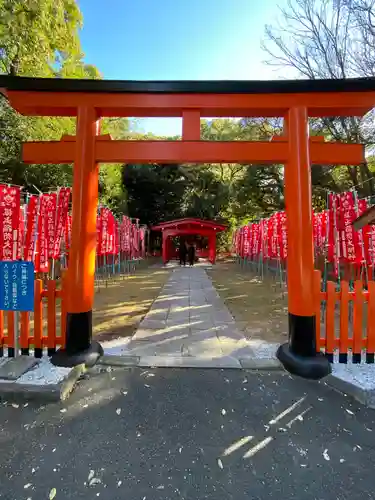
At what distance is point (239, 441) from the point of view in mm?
2430

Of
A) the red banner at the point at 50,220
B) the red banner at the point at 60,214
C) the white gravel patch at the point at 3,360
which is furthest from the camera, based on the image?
the red banner at the point at 60,214

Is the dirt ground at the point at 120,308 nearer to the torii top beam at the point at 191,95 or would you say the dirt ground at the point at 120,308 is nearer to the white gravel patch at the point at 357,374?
the white gravel patch at the point at 357,374

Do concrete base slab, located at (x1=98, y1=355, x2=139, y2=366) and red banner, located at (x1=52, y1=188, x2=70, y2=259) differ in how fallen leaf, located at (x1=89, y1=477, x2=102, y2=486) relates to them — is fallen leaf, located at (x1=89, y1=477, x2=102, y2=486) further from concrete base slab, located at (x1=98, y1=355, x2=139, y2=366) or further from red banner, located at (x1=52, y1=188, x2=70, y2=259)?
red banner, located at (x1=52, y1=188, x2=70, y2=259)

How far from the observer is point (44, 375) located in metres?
3.29

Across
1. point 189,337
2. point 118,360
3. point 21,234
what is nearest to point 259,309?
point 189,337

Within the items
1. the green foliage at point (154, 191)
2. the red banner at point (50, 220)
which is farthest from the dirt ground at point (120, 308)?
the green foliage at point (154, 191)

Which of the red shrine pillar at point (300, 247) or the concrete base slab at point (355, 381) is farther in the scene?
the red shrine pillar at point (300, 247)

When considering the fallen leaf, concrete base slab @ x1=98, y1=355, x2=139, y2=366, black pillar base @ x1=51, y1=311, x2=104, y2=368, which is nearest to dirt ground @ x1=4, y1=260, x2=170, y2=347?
black pillar base @ x1=51, y1=311, x2=104, y2=368

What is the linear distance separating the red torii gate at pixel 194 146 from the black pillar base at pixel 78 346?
0.01m

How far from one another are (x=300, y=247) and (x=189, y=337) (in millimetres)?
2355

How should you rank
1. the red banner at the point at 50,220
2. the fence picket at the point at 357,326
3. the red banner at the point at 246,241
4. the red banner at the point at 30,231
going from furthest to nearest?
the red banner at the point at 246,241, the red banner at the point at 50,220, the red banner at the point at 30,231, the fence picket at the point at 357,326

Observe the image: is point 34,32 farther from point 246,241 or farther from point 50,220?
point 246,241

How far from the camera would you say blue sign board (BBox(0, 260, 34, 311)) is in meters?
3.53

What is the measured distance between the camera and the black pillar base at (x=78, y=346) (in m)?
3.59
